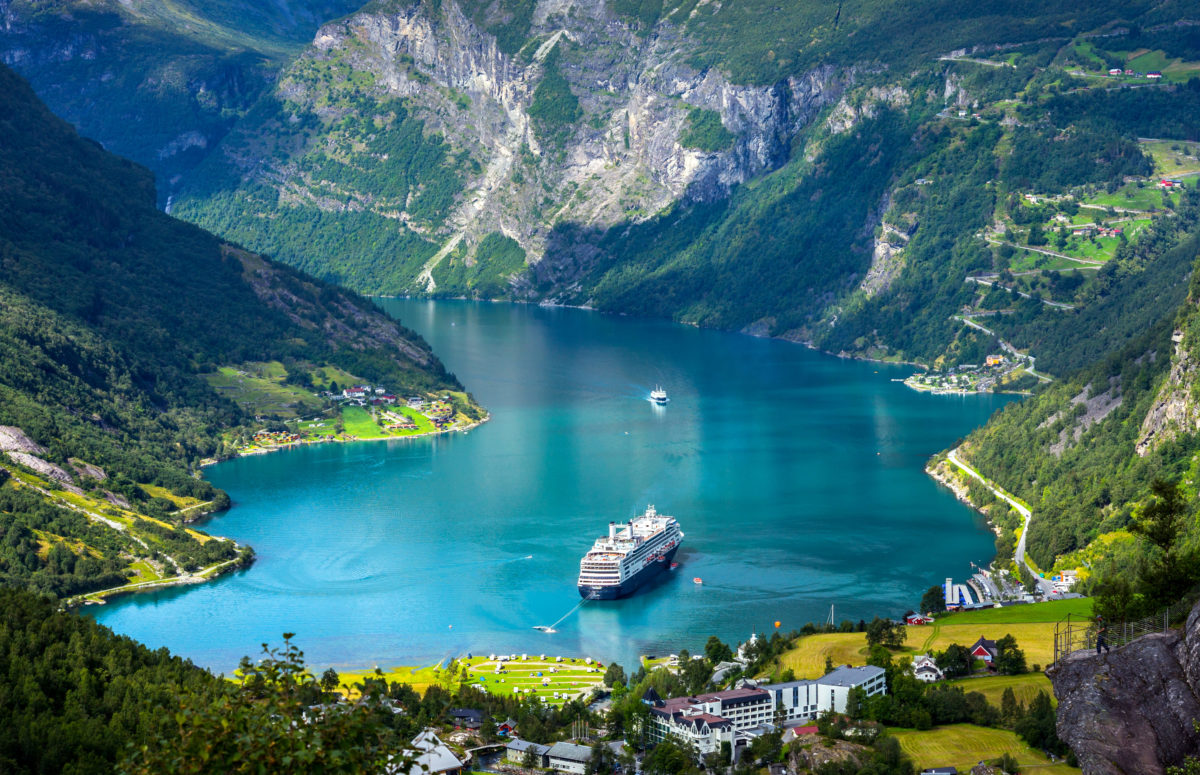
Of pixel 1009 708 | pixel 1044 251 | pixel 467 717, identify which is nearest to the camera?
pixel 1009 708

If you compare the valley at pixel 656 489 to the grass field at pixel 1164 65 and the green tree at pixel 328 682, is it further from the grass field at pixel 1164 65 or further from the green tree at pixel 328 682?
the grass field at pixel 1164 65

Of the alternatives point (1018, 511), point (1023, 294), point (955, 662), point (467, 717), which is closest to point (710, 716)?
point (467, 717)

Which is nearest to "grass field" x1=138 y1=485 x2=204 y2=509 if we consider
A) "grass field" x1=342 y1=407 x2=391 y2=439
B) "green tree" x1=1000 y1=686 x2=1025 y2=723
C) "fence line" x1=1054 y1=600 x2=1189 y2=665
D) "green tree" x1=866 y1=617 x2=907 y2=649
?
"grass field" x1=342 y1=407 x2=391 y2=439

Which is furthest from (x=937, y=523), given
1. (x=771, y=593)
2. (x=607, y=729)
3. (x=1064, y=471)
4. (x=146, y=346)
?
(x=146, y=346)

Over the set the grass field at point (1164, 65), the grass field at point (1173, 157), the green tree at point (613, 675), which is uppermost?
the grass field at point (1164, 65)

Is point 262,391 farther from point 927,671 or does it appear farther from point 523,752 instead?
point 927,671

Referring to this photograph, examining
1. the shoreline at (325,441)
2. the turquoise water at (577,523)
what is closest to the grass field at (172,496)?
the turquoise water at (577,523)

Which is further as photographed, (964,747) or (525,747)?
(525,747)

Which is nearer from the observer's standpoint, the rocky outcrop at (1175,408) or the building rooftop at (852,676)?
the building rooftop at (852,676)
